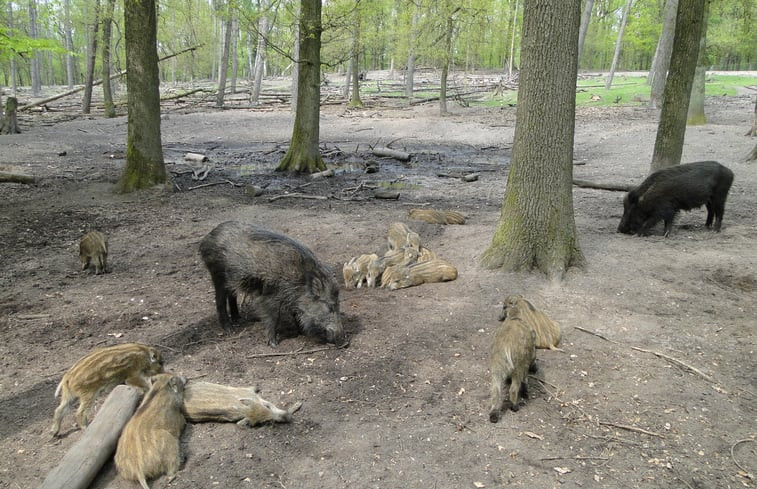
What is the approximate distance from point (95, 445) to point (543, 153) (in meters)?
5.05

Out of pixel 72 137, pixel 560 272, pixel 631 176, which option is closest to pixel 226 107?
pixel 72 137

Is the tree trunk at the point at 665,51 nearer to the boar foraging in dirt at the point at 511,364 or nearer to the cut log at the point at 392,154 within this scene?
the cut log at the point at 392,154

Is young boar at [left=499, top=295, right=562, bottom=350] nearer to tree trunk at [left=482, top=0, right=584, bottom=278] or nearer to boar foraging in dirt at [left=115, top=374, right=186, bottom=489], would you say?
tree trunk at [left=482, top=0, right=584, bottom=278]

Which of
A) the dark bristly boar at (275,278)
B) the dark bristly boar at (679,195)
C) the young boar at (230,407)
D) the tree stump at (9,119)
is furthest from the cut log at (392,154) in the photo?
the young boar at (230,407)

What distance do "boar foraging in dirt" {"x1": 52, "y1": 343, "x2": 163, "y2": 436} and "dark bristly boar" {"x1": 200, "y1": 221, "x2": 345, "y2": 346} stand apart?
3.65 feet

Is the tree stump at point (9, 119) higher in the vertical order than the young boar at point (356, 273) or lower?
higher

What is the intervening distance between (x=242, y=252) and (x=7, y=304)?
286cm

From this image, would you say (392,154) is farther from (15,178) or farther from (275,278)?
(275,278)

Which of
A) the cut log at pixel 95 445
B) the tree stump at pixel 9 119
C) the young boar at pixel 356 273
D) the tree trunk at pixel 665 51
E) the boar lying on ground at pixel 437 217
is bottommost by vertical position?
the cut log at pixel 95 445

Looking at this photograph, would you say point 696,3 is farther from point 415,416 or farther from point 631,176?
point 415,416

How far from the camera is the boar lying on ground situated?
8.70 meters

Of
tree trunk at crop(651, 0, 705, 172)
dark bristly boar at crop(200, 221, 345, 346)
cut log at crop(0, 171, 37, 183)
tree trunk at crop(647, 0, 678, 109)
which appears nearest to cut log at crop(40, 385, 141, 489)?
dark bristly boar at crop(200, 221, 345, 346)

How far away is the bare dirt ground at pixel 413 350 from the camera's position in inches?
134

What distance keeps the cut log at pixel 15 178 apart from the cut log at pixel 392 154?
9997 millimetres
